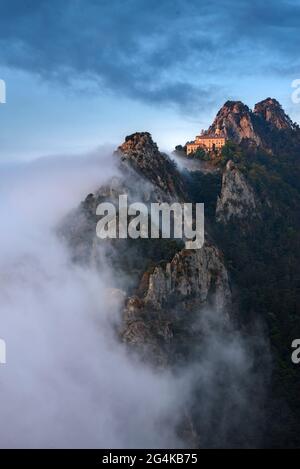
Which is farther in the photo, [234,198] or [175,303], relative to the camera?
[234,198]

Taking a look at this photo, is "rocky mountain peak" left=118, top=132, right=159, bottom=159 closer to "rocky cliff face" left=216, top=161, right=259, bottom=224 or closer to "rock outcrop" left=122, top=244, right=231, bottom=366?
"rocky cliff face" left=216, top=161, right=259, bottom=224

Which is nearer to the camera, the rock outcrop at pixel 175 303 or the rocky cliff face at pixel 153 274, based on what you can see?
the rock outcrop at pixel 175 303

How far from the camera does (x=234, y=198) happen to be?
156 m

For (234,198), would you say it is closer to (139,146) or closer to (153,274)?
(139,146)

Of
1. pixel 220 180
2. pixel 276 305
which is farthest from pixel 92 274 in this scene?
pixel 220 180

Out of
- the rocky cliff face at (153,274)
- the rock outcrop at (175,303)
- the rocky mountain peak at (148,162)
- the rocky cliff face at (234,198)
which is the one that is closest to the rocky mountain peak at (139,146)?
the rocky mountain peak at (148,162)

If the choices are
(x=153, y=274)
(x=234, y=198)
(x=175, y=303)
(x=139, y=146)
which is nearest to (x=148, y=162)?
(x=139, y=146)

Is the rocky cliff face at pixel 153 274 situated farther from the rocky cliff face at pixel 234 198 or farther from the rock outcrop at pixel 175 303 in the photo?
the rocky cliff face at pixel 234 198

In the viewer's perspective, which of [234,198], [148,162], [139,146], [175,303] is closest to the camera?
[175,303]

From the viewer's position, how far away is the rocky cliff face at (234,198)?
506 feet

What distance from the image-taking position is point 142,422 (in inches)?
3600

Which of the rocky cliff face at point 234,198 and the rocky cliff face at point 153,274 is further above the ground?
the rocky cliff face at point 234,198

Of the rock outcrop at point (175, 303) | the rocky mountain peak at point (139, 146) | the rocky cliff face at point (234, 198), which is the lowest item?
the rock outcrop at point (175, 303)

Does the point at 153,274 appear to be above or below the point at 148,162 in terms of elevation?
below
